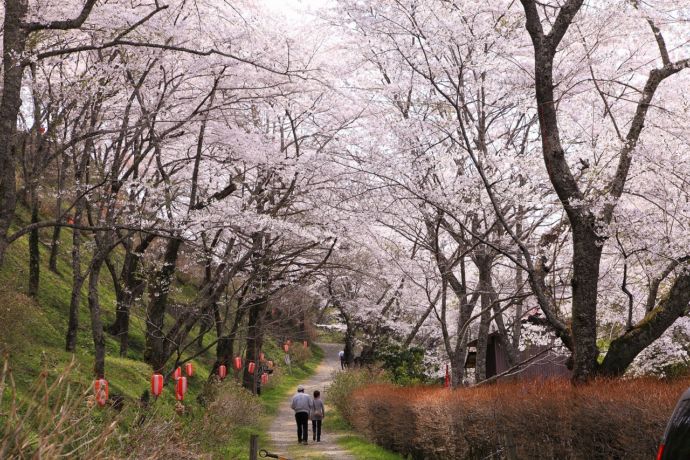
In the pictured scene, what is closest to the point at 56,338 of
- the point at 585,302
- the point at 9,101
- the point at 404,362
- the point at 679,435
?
the point at 9,101

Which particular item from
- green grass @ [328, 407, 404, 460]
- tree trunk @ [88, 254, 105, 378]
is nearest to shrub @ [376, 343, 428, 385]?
green grass @ [328, 407, 404, 460]

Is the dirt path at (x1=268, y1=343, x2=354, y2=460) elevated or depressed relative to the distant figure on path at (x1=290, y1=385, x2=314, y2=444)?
depressed

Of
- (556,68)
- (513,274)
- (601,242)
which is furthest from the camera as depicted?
(513,274)

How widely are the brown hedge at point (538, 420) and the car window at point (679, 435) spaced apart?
10.2 feet

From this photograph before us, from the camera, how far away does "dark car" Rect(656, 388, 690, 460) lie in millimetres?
3789

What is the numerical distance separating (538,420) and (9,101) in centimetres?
772

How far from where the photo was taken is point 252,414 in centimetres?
2006

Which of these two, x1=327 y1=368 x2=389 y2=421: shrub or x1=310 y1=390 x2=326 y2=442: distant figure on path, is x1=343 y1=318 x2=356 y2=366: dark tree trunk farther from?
x1=310 y1=390 x2=326 y2=442: distant figure on path

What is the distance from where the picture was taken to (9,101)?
27.8 ft

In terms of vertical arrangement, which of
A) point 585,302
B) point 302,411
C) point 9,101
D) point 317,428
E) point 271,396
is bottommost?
point 317,428

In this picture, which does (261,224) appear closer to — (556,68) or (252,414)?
(556,68)

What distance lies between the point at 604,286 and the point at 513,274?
19.4 ft

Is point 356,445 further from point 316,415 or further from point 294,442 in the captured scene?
point 294,442

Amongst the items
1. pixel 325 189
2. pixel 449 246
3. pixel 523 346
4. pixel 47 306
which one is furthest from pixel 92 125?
pixel 523 346
